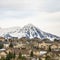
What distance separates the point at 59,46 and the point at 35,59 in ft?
136

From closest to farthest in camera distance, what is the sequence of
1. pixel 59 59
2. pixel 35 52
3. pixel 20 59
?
pixel 20 59, pixel 59 59, pixel 35 52

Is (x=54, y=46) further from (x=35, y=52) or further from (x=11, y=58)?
(x=11, y=58)

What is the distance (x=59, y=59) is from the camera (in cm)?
6047

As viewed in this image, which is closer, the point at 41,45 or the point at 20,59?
the point at 20,59

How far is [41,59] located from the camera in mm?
60875

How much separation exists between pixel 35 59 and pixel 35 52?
55.5 ft

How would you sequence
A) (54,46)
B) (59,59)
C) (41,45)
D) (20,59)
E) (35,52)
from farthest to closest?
(41,45) → (54,46) → (35,52) → (59,59) → (20,59)

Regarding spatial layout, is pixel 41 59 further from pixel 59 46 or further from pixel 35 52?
pixel 59 46

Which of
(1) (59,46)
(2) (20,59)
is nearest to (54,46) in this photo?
(1) (59,46)

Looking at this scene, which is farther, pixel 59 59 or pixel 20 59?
pixel 59 59

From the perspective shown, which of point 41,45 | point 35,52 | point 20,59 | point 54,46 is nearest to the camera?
point 20,59

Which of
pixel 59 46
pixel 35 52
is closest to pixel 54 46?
pixel 59 46

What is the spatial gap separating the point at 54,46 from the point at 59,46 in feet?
8.02

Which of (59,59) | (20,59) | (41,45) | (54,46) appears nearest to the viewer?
(20,59)
